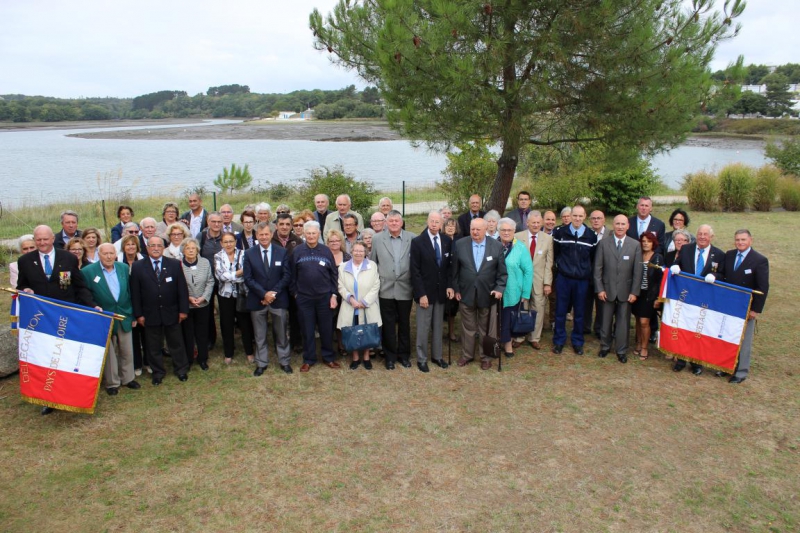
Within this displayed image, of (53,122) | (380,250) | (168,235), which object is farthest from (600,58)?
(53,122)

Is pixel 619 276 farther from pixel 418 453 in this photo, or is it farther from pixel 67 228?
pixel 67 228

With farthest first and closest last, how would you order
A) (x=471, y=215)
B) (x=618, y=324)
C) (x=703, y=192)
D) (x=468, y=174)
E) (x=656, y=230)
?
(x=703, y=192), (x=468, y=174), (x=471, y=215), (x=656, y=230), (x=618, y=324)

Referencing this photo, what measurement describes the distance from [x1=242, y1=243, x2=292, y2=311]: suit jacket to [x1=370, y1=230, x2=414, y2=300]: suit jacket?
997 mm

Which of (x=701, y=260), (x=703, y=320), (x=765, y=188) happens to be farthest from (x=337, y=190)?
(x=765, y=188)

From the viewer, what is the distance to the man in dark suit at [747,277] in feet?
19.1

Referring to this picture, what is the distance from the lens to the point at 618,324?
21.5 ft

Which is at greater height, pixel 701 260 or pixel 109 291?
pixel 701 260

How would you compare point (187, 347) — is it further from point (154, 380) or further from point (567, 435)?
point (567, 435)

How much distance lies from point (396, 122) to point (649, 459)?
6202 mm

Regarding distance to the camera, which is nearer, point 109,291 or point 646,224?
point 109,291

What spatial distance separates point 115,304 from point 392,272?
279 centimetres

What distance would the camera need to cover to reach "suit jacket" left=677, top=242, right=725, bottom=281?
6117mm

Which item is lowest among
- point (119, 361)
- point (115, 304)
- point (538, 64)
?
point (119, 361)

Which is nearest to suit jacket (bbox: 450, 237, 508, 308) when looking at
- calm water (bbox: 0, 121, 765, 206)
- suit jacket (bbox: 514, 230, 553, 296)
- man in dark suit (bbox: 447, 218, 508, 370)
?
man in dark suit (bbox: 447, 218, 508, 370)
